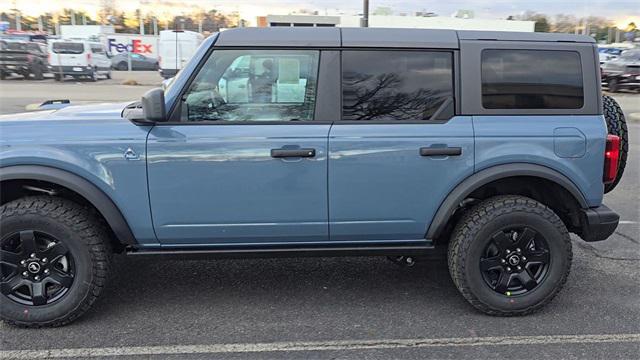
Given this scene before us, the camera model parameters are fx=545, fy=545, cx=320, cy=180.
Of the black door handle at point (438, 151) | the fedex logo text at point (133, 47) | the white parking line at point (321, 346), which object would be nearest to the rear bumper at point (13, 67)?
the fedex logo text at point (133, 47)

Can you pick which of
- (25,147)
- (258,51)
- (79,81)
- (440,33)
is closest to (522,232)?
(440,33)

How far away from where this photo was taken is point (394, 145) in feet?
10.7

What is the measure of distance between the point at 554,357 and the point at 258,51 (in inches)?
96.5

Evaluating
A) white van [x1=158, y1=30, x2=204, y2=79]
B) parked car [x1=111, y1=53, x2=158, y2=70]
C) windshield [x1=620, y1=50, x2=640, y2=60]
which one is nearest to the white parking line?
windshield [x1=620, y1=50, x2=640, y2=60]

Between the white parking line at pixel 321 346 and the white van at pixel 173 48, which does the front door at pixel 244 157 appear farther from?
the white van at pixel 173 48

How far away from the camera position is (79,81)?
26516 millimetres

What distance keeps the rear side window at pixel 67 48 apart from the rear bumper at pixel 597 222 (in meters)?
27.5

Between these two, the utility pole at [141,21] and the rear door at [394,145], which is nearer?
the rear door at [394,145]

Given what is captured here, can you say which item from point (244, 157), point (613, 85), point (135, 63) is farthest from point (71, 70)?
point (244, 157)

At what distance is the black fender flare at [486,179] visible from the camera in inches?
130

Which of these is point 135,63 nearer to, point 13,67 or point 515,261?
point 13,67

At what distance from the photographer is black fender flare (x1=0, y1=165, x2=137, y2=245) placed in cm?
307

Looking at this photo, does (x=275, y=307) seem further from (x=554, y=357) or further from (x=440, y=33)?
(x=440, y=33)

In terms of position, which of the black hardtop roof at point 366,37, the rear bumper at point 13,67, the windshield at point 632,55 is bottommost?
the black hardtop roof at point 366,37
